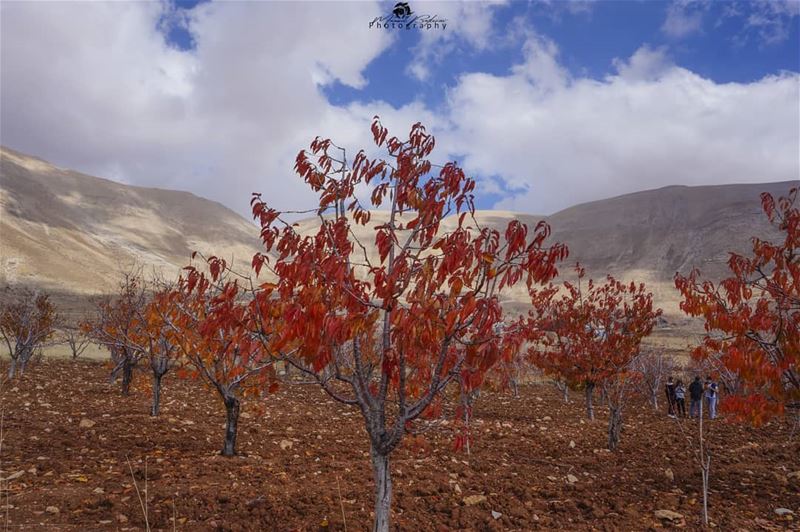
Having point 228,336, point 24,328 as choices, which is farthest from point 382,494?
point 24,328

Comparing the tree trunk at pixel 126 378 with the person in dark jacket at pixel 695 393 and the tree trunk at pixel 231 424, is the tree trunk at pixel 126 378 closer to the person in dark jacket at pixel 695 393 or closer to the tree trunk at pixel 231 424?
the tree trunk at pixel 231 424

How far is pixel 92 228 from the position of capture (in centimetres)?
9531

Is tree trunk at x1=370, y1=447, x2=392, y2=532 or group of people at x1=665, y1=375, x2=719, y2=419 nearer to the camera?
tree trunk at x1=370, y1=447, x2=392, y2=532

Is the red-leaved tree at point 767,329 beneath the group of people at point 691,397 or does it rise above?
above

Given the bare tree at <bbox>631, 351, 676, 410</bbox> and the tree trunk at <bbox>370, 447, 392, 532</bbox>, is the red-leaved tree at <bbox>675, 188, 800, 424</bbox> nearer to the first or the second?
the tree trunk at <bbox>370, 447, 392, 532</bbox>

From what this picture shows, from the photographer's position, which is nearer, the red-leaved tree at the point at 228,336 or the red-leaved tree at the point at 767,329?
the red-leaved tree at the point at 228,336

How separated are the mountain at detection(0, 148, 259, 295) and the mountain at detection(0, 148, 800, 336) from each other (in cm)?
26

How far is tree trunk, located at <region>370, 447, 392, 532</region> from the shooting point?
4391 millimetres

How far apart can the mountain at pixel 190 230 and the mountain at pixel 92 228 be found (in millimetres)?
262

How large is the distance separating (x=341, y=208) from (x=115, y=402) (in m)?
11.3

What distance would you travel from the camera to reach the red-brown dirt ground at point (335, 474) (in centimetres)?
552

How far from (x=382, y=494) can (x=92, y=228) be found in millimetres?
108648

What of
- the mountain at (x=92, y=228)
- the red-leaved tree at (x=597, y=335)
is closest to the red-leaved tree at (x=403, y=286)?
the red-leaved tree at (x=597, y=335)

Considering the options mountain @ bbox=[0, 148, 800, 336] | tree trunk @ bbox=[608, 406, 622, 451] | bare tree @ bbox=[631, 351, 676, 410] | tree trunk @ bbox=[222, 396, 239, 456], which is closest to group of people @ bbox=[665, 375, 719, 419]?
bare tree @ bbox=[631, 351, 676, 410]
